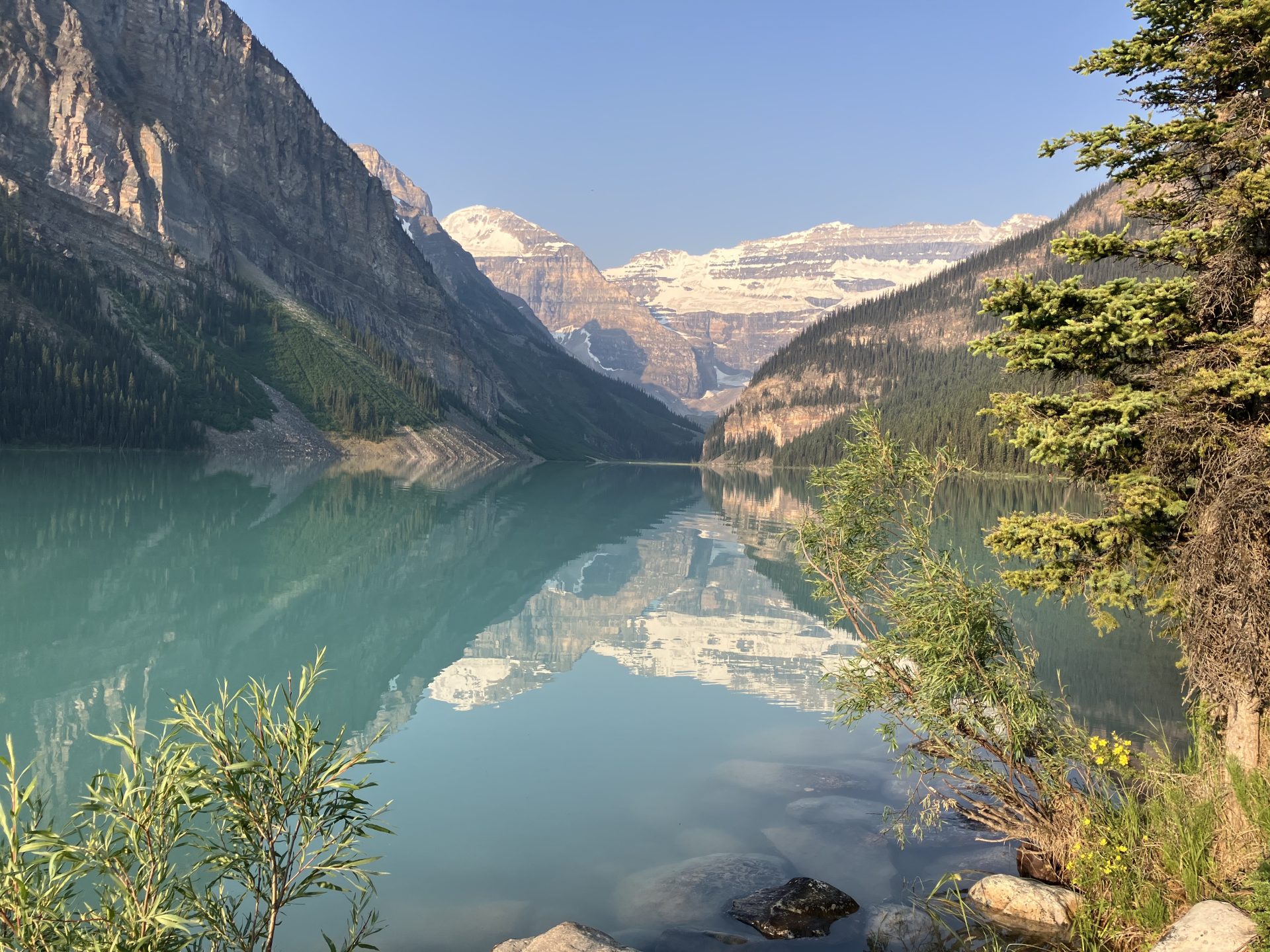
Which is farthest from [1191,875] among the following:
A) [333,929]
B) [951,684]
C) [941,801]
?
[333,929]

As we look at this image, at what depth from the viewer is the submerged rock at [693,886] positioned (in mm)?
12742

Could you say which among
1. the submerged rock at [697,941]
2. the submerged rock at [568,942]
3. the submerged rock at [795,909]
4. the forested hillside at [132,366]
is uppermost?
the forested hillside at [132,366]

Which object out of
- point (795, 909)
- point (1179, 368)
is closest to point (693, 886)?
point (795, 909)

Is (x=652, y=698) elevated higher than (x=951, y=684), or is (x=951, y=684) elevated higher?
(x=951, y=684)

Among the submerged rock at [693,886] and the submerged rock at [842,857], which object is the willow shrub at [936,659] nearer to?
the submerged rock at [842,857]

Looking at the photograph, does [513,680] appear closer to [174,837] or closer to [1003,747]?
[1003,747]

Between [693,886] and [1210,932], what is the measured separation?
23.0 feet

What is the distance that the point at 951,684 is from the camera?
13516 millimetres

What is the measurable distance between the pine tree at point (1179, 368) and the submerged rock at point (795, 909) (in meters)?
5.24

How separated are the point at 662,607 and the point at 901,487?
26.7 metres

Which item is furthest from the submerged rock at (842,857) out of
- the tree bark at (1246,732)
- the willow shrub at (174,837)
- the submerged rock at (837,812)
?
the willow shrub at (174,837)

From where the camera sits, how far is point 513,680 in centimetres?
2692

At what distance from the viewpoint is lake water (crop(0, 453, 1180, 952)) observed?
47.1 feet

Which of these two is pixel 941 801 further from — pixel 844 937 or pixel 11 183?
pixel 11 183
